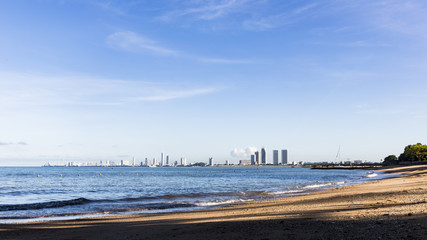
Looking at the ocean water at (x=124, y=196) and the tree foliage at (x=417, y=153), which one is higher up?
the tree foliage at (x=417, y=153)

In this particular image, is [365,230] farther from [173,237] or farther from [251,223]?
[173,237]

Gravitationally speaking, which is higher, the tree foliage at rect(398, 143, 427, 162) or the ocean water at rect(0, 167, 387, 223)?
the tree foliage at rect(398, 143, 427, 162)

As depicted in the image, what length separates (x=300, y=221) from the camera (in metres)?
12.7

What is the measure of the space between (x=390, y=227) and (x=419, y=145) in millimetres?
188898

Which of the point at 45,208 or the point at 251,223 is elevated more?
the point at 251,223

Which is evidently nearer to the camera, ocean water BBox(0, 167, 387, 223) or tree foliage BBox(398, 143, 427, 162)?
ocean water BBox(0, 167, 387, 223)

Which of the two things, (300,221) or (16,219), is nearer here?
(300,221)

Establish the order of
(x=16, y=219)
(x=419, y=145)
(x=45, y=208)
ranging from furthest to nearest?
(x=419, y=145) → (x=45, y=208) → (x=16, y=219)

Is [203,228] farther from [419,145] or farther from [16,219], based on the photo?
[419,145]

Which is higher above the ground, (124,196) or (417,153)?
(417,153)

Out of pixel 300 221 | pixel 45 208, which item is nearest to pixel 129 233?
pixel 300 221

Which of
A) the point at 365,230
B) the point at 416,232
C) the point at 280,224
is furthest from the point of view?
the point at 280,224

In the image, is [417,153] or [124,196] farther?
[417,153]

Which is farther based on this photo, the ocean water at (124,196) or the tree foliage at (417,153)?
the tree foliage at (417,153)
